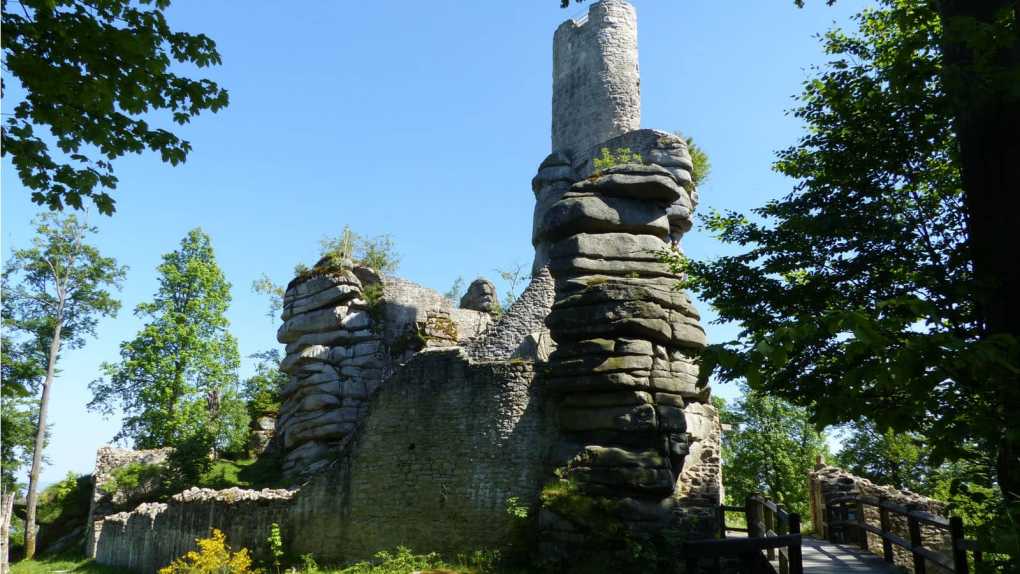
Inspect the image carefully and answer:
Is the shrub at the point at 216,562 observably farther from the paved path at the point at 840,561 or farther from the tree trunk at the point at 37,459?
the tree trunk at the point at 37,459

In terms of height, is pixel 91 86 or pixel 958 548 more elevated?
pixel 91 86

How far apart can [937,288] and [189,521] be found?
52.2ft

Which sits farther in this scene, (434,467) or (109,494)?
(109,494)

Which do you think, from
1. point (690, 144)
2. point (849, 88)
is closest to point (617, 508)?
point (849, 88)

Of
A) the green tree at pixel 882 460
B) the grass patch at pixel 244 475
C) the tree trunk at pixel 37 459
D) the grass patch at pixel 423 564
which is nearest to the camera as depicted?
the grass patch at pixel 423 564

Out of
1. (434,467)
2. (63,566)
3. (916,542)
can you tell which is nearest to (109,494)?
(63,566)

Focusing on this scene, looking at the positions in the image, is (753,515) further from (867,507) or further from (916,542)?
(867,507)

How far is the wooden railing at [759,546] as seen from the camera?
8.21 metres

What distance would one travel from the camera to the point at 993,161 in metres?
5.54

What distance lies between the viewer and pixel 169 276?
29.7 metres

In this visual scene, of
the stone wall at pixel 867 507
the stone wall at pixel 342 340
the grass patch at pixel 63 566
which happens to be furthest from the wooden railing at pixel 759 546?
the grass patch at pixel 63 566

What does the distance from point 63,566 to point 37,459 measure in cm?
682

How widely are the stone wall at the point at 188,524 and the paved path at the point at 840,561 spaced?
10181mm

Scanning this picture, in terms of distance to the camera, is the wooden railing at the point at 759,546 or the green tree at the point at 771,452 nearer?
the wooden railing at the point at 759,546
